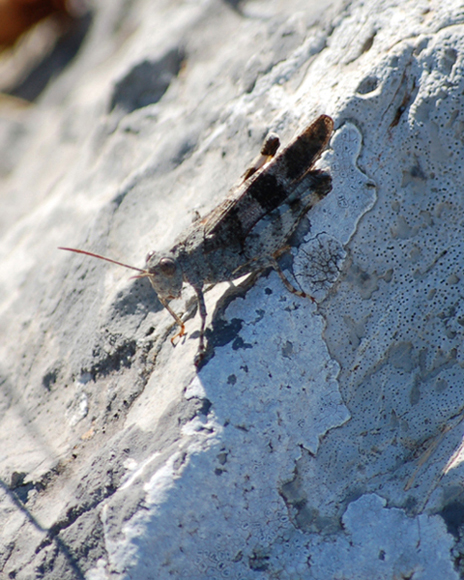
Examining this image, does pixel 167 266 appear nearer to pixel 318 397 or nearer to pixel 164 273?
pixel 164 273


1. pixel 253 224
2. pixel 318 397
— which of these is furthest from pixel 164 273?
pixel 318 397

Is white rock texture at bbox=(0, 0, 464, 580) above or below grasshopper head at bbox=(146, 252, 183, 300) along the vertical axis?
below

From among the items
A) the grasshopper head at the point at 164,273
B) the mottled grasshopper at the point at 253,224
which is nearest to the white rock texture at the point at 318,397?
the mottled grasshopper at the point at 253,224

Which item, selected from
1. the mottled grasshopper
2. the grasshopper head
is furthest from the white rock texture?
the grasshopper head

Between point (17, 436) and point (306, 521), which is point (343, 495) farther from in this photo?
point (17, 436)

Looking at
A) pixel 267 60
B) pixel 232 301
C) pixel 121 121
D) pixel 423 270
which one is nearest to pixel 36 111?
pixel 121 121

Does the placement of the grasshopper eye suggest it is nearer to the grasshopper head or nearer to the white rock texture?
the grasshopper head

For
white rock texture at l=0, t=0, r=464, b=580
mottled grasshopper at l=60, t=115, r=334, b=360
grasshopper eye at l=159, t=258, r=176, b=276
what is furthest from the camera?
grasshopper eye at l=159, t=258, r=176, b=276
